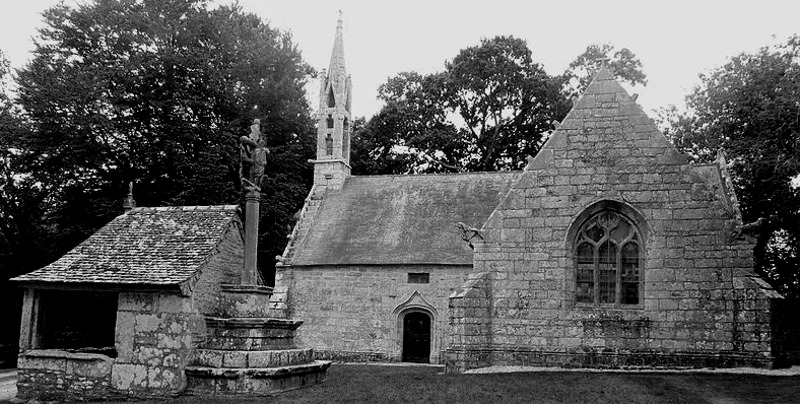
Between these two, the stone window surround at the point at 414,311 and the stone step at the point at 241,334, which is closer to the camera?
the stone step at the point at 241,334

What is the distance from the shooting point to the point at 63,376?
49.2 ft

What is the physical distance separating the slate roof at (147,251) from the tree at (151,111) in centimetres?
1489

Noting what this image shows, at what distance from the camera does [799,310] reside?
27.2 m

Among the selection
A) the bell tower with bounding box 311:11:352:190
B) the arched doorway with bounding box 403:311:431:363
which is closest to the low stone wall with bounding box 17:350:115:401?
the arched doorway with bounding box 403:311:431:363

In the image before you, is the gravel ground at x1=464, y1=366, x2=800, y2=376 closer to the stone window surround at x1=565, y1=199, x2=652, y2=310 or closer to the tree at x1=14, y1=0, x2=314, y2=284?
the stone window surround at x1=565, y1=199, x2=652, y2=310

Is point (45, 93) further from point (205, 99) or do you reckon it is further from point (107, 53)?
point (205, 99)

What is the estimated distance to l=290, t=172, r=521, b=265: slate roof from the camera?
25766 millimetres

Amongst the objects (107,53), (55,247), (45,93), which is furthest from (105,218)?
(107,53)

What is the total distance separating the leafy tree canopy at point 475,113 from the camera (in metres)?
39.2

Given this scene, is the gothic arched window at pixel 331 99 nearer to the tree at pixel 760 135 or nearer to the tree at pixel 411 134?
the tree at pixel 411 134

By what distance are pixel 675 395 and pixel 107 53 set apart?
30.4 m

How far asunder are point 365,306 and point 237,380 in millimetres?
11751

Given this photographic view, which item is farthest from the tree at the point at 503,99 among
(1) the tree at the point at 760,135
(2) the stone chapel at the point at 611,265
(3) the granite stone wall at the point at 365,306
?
(2) the stone chapel at the point at 611,265

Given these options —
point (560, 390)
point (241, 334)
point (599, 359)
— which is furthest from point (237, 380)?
point (599, 359)
